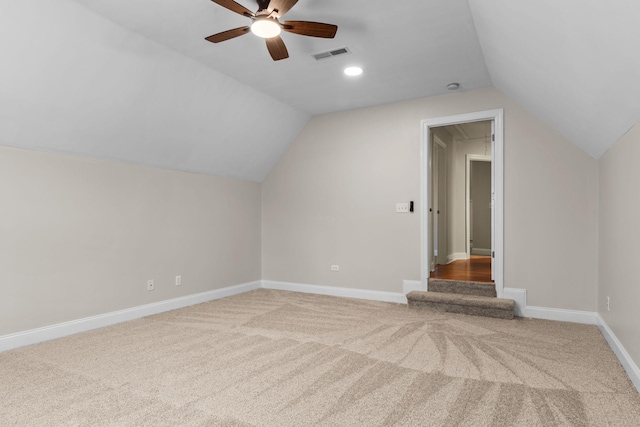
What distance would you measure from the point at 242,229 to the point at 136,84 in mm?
2677

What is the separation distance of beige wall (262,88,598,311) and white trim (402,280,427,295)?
0.26ft

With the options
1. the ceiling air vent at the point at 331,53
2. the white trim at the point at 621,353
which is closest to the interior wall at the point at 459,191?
the white trim at the point at 621,353

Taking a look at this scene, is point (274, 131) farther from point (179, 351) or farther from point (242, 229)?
point (179, 351)

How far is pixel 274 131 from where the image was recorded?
5.44 meters

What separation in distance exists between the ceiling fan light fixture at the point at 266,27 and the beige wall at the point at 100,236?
2.27 meters

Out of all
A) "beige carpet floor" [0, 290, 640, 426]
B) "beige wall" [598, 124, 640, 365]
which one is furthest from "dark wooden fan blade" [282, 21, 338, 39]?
"beige carpet floor" [0, 290, 640, 426]

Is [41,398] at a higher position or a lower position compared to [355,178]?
lower

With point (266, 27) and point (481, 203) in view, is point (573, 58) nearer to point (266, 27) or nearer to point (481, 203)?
point (266, 27)

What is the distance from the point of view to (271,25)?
267 centimetres

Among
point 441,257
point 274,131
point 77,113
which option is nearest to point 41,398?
point 77,113

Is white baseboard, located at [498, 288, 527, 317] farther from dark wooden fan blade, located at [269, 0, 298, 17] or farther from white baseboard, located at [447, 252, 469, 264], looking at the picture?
dark wooden fan blade, located at [269, 0, 298, 17]

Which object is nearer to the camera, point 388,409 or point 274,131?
point 388,409

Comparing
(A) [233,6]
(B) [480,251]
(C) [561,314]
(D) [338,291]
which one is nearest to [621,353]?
(C) [561,314]

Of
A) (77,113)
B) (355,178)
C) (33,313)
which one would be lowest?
(33,313)
